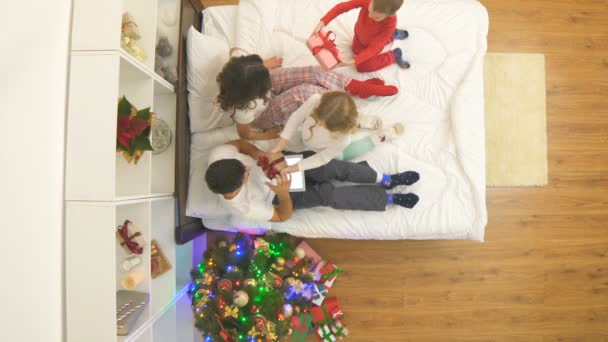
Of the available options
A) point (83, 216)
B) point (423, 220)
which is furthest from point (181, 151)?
point (423, 220)

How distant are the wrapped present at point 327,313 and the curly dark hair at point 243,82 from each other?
1.23 m

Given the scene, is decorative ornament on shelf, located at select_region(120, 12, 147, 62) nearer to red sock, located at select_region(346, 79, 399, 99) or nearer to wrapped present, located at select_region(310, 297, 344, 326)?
red sock, located at select_region(346, 79, 399, 99)

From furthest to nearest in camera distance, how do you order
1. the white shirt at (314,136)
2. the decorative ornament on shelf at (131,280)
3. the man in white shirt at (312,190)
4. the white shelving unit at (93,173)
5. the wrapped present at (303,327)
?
the wrapped present at (303,327), the man in white shirt at (312,190), the white shirt at (314,136), the decorative ornament on shelf at (131,280), the white shelving unit at (93,173)

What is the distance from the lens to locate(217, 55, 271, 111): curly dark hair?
1.42m

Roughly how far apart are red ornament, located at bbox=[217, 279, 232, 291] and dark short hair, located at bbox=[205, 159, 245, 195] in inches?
16.9

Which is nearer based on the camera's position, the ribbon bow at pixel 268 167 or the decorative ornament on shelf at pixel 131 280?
the decorative ornament on shelf at pixel 131 280

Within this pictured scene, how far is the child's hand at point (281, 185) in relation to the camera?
5.09 ft

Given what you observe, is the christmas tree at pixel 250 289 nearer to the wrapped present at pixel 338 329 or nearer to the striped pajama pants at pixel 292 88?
the wrapped present at pixel 338 329

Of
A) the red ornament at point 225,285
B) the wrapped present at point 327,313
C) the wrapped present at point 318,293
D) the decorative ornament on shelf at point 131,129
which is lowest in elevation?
the wrapped present at point 327,313

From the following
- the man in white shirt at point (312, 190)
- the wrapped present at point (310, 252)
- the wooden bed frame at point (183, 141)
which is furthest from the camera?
the wrapped present at point (310, 252)

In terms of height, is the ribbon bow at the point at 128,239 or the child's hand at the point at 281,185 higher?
the child's hand at the point at 281,185

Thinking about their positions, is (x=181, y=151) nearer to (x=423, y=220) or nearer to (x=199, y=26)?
(x=199, y=26)

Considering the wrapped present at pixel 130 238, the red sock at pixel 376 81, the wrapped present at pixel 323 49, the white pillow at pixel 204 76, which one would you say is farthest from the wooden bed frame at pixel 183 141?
the red sock at pixel 376 81

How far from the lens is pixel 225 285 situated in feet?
4.98
